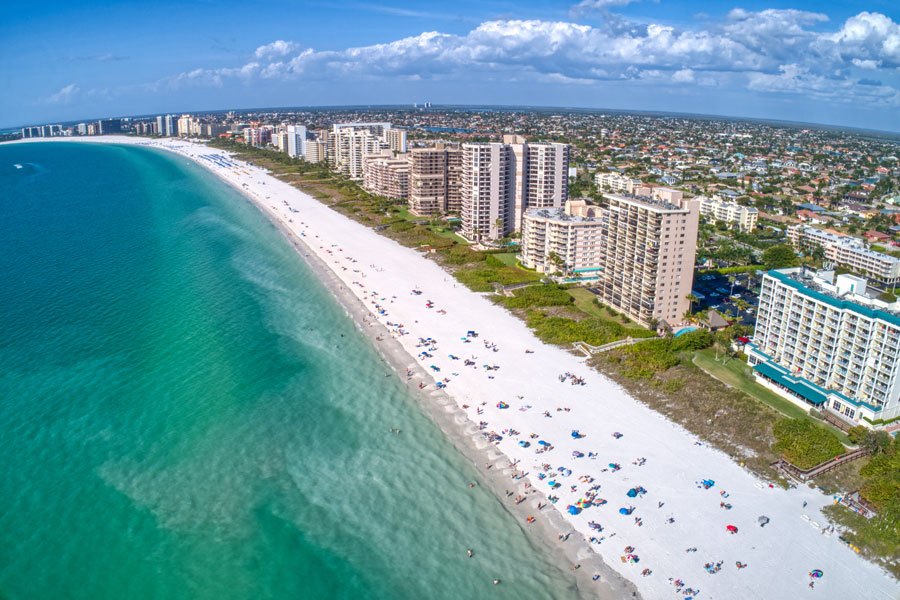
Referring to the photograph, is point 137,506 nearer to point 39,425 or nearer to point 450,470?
point 39,425

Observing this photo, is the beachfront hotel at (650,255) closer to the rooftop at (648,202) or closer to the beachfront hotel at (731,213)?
the rooftop at (648,202)

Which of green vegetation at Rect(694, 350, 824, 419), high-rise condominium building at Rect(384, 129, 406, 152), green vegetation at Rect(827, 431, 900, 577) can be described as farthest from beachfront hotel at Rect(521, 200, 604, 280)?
high-rise condominium building at Rect(384, 129, 406, 152)

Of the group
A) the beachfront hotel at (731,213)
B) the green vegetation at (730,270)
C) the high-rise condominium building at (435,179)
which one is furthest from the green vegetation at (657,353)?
the high-rise condominium building at (435,179)

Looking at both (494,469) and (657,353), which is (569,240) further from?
(494,469)

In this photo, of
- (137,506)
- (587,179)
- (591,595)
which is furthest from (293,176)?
(591,595)

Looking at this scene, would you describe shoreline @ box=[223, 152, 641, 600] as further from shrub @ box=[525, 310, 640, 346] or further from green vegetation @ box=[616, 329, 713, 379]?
green vegetation @ box=[616, 329, 713, 379]

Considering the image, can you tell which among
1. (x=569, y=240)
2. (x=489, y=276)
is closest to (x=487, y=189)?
(x=489, y=276)
